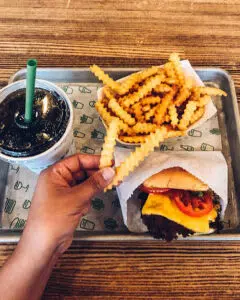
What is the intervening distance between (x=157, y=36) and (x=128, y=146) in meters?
0.74

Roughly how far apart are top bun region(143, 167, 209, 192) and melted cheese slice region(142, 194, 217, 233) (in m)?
0.05

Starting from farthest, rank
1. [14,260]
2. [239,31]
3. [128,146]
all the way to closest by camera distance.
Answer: [239,31] → [128,146] → [14,260]

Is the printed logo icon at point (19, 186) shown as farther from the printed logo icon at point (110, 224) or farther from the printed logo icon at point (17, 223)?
the printed logo icon at point (110, 224)

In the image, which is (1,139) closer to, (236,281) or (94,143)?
(94,143)

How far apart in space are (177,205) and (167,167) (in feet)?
0.44

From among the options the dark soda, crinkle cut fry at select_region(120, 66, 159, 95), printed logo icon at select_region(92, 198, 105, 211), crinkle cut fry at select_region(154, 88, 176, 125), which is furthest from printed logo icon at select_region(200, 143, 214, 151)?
the dark soda

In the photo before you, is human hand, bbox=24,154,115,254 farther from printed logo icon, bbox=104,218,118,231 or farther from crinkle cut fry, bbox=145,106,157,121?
crinkle cut fry, bbox=145,106,157,121

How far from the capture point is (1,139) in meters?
1.17

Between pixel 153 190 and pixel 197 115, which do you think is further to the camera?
pixel 197 115

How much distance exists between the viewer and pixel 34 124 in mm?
1176

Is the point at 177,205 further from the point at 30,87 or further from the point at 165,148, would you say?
the point at 30,87

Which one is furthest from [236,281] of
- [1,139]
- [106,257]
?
[1,139]

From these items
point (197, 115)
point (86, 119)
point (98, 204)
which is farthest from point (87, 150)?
point (197, 115)

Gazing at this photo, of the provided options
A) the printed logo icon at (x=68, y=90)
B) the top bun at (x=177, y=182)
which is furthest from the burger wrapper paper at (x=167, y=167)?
the printed logo icon at (x=68, y=90)
